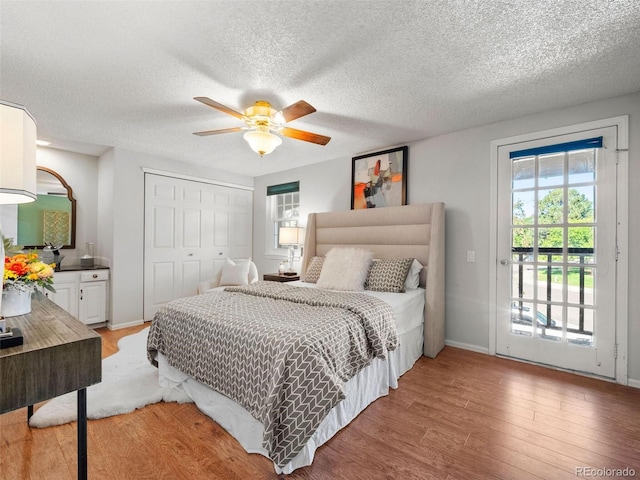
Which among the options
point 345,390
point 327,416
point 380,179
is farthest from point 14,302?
point 380,179

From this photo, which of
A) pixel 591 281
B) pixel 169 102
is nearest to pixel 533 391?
pixel 591 281

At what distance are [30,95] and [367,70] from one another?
2844 millimetres

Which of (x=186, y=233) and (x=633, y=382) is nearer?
(x=633, y=382)

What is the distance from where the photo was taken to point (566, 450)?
1.75m

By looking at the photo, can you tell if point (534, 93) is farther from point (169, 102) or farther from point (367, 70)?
point (169, 102)

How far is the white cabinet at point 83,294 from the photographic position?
3.70 metres

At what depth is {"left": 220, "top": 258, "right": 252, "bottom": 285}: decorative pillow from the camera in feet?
14.5

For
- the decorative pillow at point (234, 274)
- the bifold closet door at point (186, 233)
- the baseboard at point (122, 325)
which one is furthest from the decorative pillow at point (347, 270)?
the baseboard at point (122, 325)

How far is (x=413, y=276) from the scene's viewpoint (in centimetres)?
326

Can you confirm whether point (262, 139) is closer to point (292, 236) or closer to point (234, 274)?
point (292, 236)

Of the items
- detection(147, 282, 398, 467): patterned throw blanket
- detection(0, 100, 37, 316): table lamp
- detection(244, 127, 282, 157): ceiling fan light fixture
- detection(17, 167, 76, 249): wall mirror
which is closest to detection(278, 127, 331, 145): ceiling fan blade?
detection(244, 127, 282, 157): ceiling fan light fixture

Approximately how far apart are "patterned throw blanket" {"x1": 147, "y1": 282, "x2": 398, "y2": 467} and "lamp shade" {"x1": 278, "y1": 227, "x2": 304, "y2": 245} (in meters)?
1.81

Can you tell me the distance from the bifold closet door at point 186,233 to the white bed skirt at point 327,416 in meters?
2.28

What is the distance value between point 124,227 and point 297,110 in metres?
3.11
